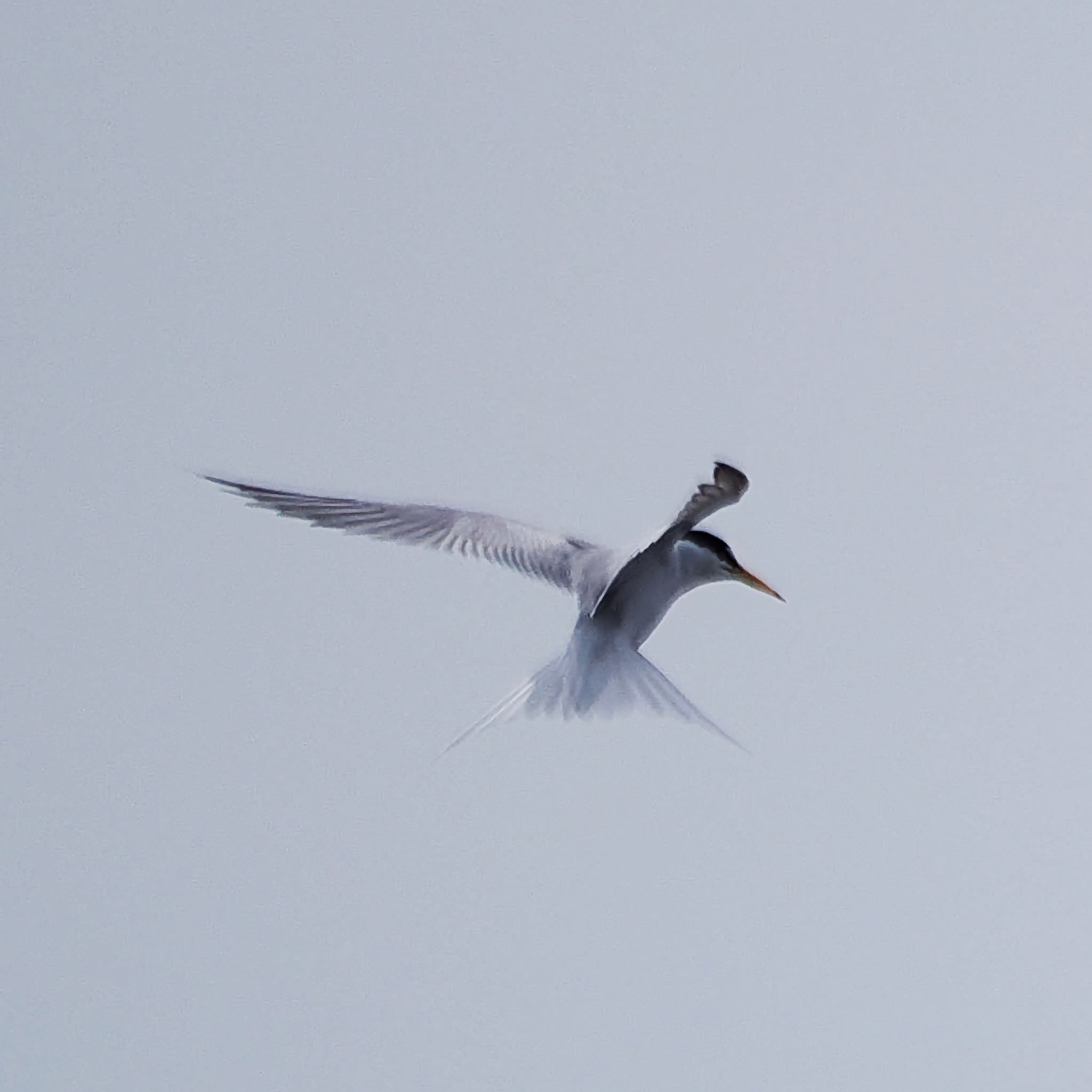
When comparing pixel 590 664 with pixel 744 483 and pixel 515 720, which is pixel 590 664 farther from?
pixel 744 483

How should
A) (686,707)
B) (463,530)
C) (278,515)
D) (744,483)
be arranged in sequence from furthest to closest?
1. (463,530)
2. (278,515)
3. (686,707)
4. (744,483)

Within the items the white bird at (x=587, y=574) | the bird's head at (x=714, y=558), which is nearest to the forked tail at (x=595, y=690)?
the white bird at (x=587, y=574)

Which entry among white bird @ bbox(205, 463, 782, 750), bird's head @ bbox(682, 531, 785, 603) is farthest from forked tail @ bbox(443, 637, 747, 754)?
bird's head @ bbox(682, 531, 785, 603)

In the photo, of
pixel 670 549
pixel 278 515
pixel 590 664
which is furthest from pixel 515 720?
pixel 278 515

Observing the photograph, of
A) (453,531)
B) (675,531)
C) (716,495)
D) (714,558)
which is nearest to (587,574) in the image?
(714,558)

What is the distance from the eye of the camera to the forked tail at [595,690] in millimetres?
3207

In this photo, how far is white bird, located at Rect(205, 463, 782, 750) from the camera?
3219 mm

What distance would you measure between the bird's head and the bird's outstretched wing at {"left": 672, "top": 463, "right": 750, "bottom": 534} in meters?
0.59

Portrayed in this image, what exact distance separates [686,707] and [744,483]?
62 cm

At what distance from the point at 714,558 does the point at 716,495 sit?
0.81m

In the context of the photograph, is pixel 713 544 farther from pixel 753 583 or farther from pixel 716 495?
pixel 716 495

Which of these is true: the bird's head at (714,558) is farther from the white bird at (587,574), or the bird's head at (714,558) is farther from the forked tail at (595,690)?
the forked tail at (595,690)

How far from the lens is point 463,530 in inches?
150

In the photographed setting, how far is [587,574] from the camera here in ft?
11.7
